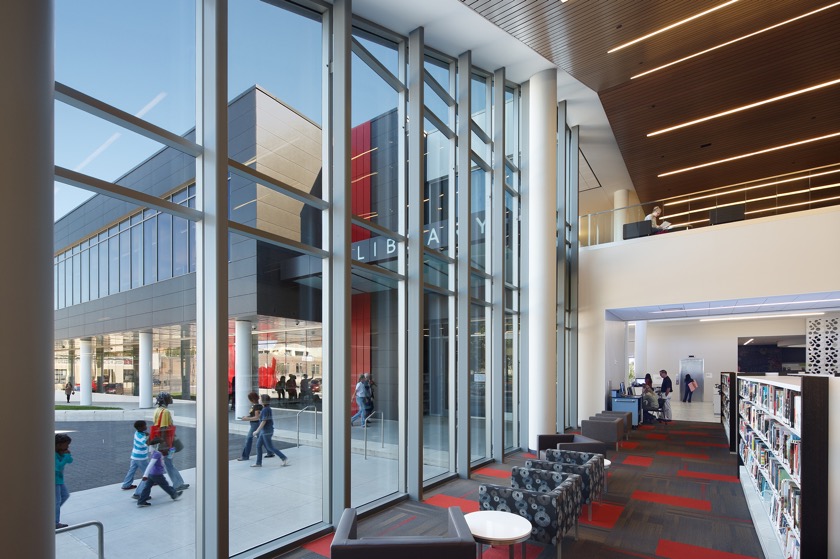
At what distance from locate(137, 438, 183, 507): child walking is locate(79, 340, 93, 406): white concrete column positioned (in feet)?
1.90

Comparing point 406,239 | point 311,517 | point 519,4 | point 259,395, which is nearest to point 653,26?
point 519,4

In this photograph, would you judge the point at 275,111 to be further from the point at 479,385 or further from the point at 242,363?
the point at 479,385

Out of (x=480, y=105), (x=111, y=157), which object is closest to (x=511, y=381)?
(x=480, y=105)

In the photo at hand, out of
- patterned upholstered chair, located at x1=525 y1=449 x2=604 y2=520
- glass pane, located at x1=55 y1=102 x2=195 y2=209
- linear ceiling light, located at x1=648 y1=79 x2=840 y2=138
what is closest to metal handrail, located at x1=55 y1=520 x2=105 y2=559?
glass pane, located at x1=55 y1=102 x2=195 y2=209

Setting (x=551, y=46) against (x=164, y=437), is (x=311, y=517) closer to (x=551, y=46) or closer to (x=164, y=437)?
(x=164, y=437)

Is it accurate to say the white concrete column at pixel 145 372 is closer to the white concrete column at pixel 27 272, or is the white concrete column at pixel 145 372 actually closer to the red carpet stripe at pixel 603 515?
the white concrete column at pixel 27 272

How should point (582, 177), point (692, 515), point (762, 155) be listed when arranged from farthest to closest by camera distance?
point (582, 177) < point (762, 155) < point (692, 515)

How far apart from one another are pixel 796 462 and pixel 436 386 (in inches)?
174

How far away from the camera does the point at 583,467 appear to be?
5758 millimetres

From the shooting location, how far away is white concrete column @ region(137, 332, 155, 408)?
4.07m

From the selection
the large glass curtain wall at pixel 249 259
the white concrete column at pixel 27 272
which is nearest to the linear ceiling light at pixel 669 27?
the large glass curtain wall at pixel 249 259

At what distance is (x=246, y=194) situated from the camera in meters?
4.94

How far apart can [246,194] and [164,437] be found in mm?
2197

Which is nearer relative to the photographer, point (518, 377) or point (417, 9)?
point (417, 9)
